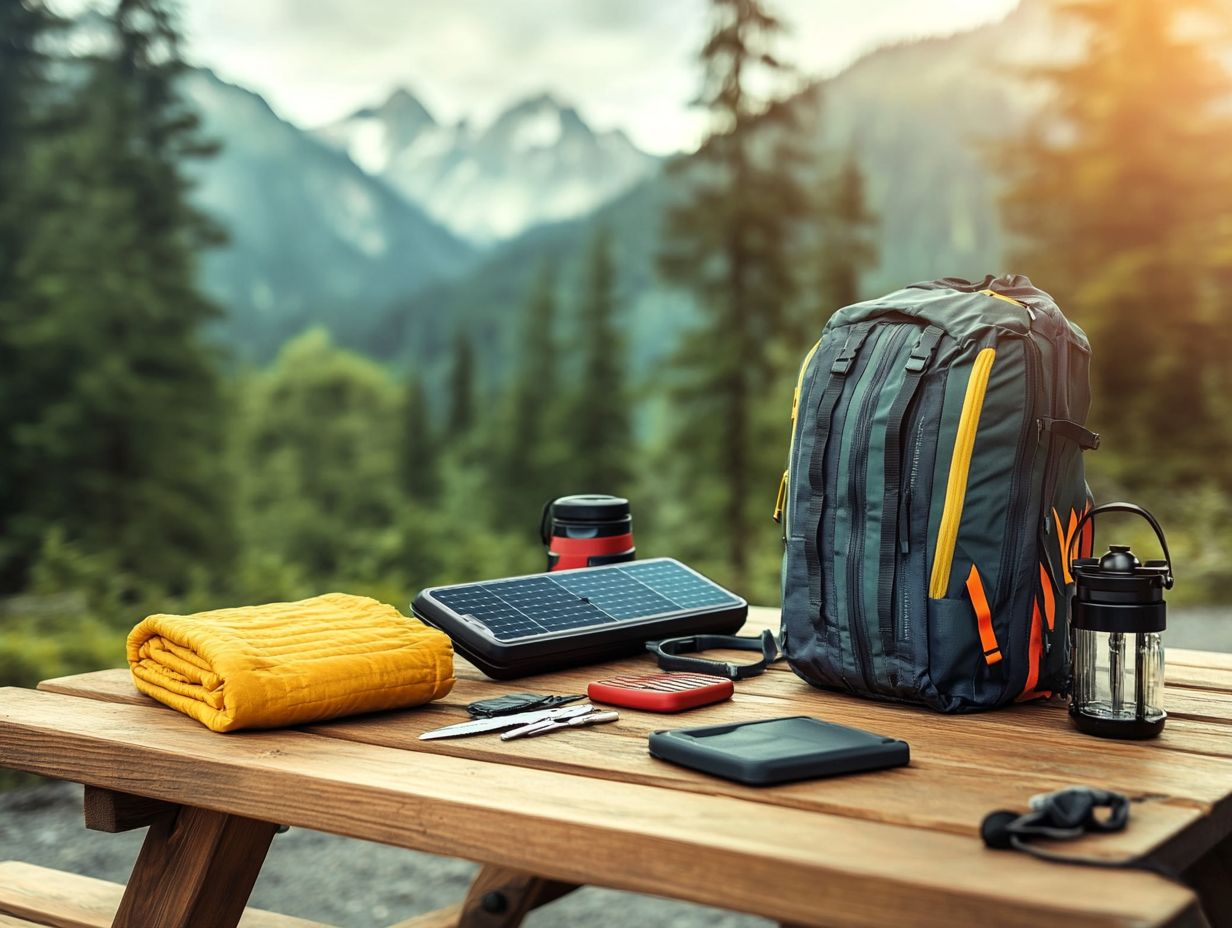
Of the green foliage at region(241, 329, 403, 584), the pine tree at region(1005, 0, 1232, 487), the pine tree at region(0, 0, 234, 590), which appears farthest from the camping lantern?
the green foliage at region(241, 329, 403, 584)

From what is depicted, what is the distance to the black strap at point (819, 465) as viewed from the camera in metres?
1.57

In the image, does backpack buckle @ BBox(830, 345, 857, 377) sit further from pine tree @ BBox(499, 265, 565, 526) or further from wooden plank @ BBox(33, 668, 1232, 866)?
pine tree @ BBox(499, 265, 565, 526)

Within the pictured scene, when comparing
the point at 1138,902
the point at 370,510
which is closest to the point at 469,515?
the point at 370,510

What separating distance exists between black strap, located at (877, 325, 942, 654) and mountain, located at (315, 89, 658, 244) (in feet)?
41.5

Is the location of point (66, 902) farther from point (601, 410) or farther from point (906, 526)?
point (601, 410)

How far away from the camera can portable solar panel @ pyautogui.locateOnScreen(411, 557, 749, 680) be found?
65.3 inches

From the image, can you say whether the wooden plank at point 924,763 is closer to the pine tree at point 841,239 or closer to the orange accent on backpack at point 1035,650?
the orange accent on backpack at point 1035,650

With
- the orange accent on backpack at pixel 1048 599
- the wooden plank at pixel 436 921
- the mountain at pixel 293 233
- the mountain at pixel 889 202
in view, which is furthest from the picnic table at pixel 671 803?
the mountain at pixel 889 202

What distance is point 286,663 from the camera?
1378 mm

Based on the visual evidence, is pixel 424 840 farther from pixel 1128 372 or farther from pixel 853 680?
pixel 1128 372

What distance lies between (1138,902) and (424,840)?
576 mm

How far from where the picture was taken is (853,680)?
5.08 feet

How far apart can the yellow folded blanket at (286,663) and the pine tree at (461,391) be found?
451 inches

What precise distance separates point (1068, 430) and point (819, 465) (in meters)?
0.29
